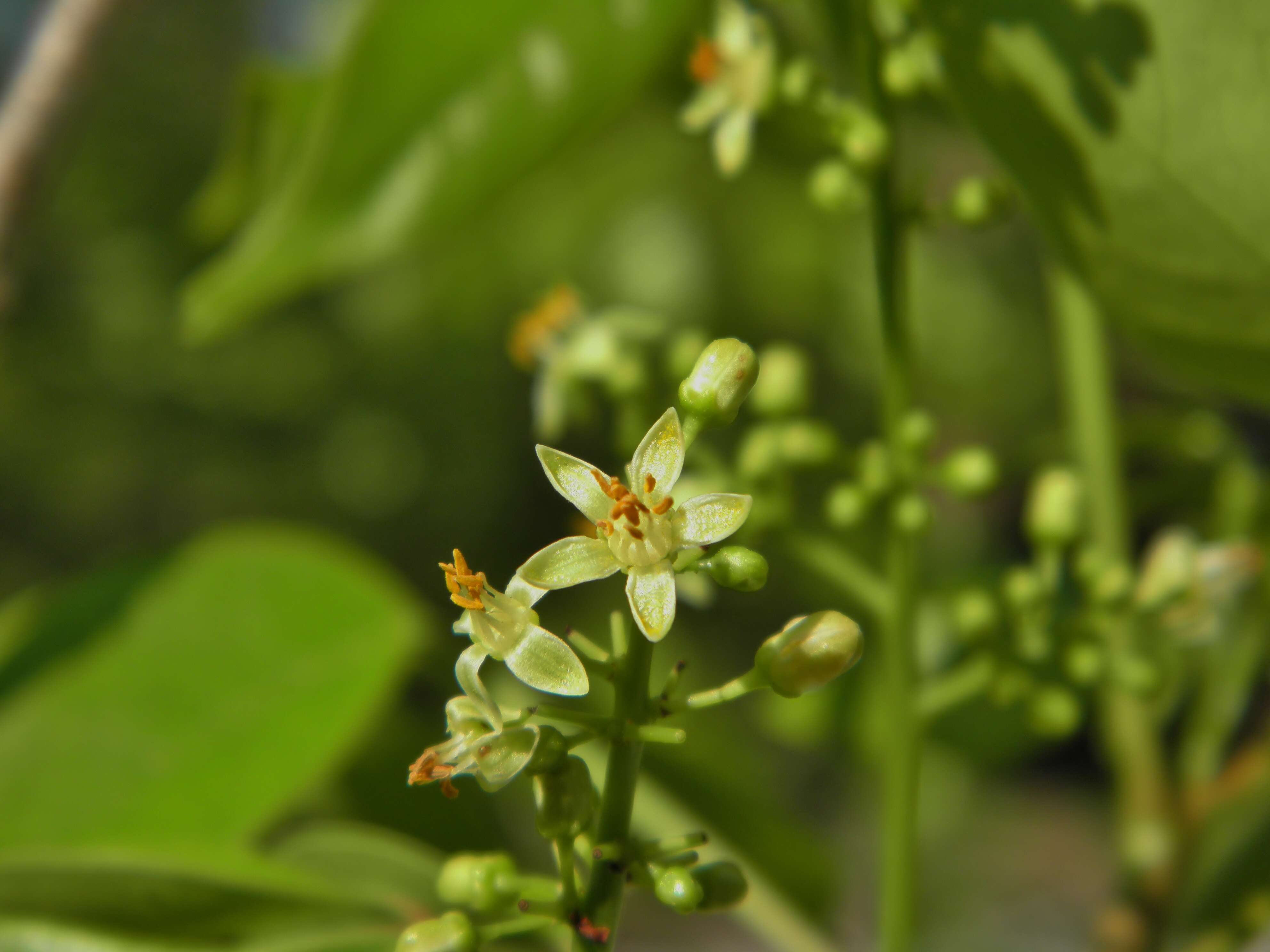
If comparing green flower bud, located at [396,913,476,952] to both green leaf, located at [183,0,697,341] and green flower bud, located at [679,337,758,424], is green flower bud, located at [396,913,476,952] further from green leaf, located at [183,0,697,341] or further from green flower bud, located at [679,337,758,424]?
green leaf, located at [183,0,697,341]

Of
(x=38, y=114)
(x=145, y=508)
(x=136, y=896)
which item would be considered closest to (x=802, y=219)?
(x=38, y=114)

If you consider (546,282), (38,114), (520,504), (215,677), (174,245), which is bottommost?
(215,677)

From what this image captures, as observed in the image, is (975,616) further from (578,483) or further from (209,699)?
(209,699)

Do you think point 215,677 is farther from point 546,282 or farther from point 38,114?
point 546,282

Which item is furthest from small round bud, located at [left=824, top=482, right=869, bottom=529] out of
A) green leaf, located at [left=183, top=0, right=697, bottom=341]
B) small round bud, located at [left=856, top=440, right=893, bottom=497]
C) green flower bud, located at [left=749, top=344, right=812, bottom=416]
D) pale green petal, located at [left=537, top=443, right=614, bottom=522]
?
green leaf, located at [left=183, top=0, right=697, bottom=341]

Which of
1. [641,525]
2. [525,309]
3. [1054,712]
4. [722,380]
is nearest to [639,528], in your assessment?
[641,525]

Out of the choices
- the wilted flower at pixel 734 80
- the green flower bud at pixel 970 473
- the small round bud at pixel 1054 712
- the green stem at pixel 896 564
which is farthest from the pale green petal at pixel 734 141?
the small round bud at pixel 1054 712
